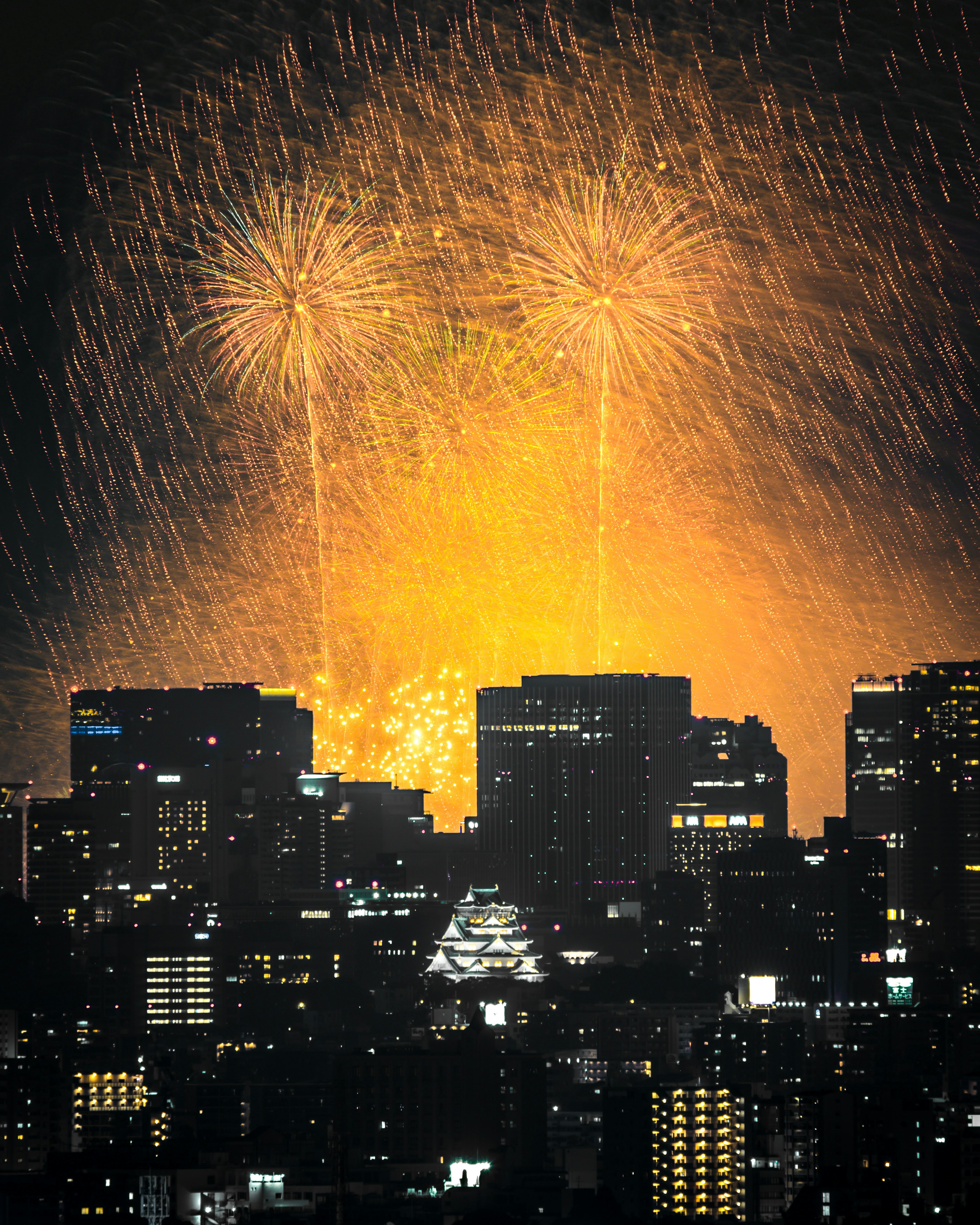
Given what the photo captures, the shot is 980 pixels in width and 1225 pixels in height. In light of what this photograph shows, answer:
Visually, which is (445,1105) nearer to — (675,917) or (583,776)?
(675,917)

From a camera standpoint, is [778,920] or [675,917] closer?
[778,920]

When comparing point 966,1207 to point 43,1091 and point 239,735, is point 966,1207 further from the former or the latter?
point 239,735

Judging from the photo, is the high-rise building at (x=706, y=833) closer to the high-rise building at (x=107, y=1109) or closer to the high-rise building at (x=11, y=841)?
the high-rise building at (x=11, y=841)

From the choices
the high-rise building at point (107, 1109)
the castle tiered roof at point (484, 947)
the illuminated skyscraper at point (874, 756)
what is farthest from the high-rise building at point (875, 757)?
the high-rise building at point (107, 1109)

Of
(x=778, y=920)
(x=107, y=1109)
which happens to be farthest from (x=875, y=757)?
(x=107, y=1109)

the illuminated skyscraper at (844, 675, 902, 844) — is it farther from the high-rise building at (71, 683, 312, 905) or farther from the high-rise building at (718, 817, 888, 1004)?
the high-rise building at (71, 683, 312, 905)
